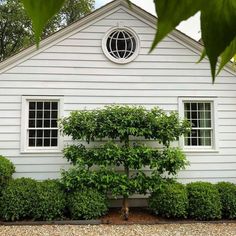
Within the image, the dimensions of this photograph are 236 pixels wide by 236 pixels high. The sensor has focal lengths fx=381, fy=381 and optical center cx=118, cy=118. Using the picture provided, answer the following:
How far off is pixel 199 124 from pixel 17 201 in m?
4.60

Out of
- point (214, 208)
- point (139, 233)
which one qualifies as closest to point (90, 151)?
point (139, 233)

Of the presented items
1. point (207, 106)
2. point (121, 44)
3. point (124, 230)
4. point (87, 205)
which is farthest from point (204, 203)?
point (121, 44)

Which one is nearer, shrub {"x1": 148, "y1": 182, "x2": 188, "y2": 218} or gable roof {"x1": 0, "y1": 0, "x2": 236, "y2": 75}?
shrub {"x1": 148, "y1": 182, "x2": 188, "y2": 218}

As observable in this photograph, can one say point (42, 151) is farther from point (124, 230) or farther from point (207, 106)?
point (207, 106)

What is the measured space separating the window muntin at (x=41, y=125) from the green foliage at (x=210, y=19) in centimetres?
869

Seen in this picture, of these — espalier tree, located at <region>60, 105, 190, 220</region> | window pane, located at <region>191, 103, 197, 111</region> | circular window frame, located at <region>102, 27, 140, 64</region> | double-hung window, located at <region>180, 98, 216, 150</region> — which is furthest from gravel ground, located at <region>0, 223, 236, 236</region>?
circular window frame, located at <region>102, 27, 140, 64</region>

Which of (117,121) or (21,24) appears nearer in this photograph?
(117,121)

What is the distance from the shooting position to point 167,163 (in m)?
8.27

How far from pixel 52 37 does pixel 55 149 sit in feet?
8.69

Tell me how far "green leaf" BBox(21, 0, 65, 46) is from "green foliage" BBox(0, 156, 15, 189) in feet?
26.0

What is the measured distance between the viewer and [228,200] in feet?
26.4

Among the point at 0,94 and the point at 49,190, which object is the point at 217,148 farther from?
the point at 0,94

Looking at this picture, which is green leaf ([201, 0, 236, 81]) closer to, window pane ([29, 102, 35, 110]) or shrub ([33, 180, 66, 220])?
shrub ([33, 180, 66, 220])

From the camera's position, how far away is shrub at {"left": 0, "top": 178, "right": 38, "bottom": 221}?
24.7 feet
